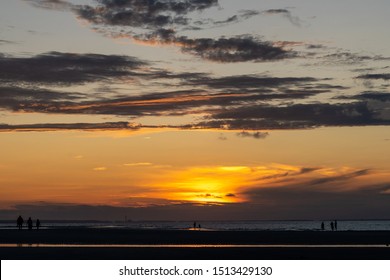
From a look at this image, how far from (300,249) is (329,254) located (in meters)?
5.14

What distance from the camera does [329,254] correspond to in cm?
4812

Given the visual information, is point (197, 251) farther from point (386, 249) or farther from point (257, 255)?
point (386, 249)

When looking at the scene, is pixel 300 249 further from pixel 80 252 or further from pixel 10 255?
pixel 10 255

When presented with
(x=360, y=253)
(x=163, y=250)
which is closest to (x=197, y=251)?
(x=163, y=250)

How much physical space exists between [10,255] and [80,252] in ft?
15.9

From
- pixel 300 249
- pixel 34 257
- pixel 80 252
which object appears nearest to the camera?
pixel 34 257

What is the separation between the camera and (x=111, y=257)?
4478cm
